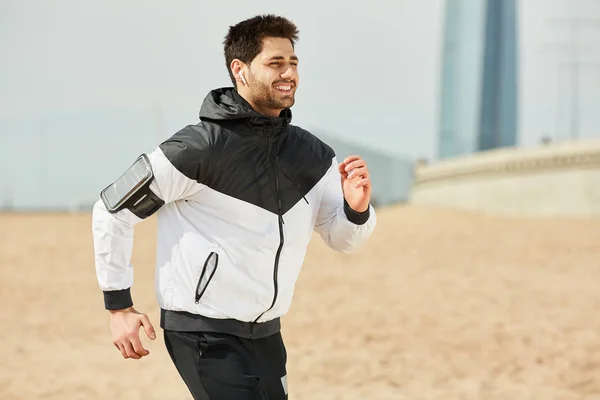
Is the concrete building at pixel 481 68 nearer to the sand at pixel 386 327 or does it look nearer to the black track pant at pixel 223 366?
the sand at pixel 386 327

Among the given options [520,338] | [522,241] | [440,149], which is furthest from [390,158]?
[440,149]

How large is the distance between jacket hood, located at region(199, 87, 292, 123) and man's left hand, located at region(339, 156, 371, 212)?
0.29 metres

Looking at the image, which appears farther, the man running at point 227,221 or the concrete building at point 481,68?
the concrete building at point 481,68

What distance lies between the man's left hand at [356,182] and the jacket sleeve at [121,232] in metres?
0.53

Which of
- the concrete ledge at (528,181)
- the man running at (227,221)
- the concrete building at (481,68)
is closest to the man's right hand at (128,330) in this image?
the man running at (227,221)

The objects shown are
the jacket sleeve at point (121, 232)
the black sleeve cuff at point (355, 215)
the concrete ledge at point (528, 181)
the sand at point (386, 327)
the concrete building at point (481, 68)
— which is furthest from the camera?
the concrete building at point (481, 68)

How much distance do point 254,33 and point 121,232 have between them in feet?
2.73

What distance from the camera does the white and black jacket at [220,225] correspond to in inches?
118

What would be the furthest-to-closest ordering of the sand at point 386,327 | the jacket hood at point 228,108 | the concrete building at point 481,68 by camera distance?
the concrete building at point 481,68 < the sand at point 386,327 < the jacket hood at point 228,108

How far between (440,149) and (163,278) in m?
127

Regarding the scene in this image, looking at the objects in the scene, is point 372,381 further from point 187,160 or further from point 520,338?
point 187,160

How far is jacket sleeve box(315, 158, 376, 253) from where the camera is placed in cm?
327

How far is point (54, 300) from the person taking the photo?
48.2 feet

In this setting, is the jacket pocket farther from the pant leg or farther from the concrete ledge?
the concrete ledge
